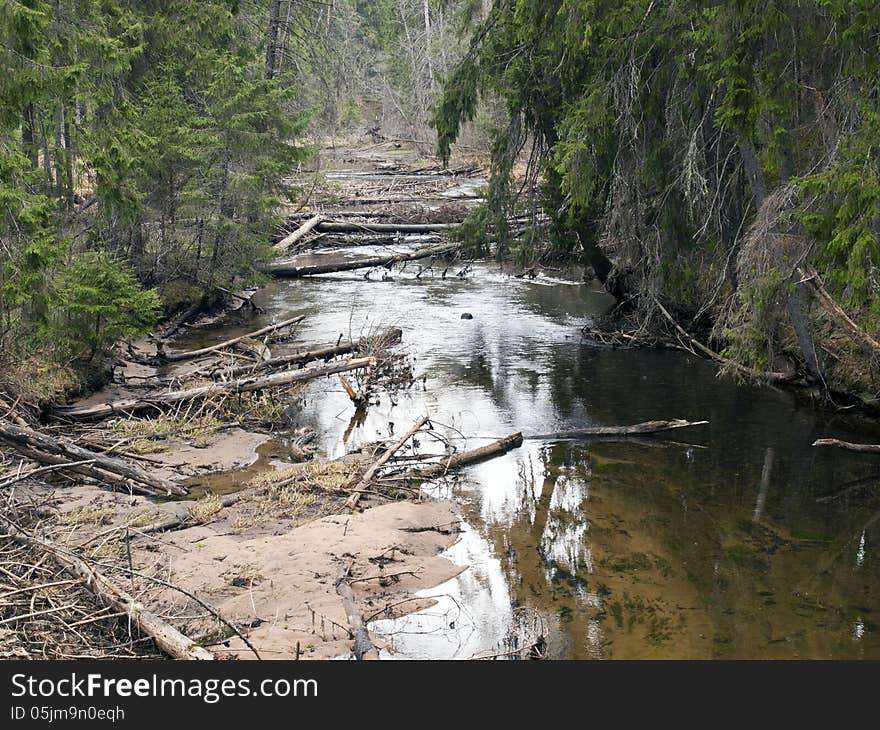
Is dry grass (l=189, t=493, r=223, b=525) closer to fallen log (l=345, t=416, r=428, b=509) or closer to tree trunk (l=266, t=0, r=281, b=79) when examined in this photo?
fallen log (l=345, t=416, r=428, b=509)

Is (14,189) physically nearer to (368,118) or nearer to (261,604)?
(261,604)

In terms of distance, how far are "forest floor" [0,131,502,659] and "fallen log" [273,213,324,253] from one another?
1364 centimetres

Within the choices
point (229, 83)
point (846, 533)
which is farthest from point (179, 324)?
point (846, 533)

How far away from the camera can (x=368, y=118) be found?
197 ft

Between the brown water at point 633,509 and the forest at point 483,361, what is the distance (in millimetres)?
56

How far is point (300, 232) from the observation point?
95.9 feet

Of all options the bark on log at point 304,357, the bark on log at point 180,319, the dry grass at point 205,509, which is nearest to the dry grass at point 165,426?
the bark on log at point 304,357

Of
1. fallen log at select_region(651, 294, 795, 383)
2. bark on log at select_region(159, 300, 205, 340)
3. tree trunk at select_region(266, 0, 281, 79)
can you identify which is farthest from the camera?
tree trunk at select_region(266, 0, 281, 79)

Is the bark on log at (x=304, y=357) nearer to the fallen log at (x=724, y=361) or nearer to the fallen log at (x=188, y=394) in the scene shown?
the fallen log at (x=188, y=394)

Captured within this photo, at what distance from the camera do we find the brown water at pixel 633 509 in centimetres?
774

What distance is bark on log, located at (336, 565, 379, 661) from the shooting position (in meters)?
6.98

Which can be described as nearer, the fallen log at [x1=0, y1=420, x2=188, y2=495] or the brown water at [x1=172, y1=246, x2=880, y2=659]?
the brown water at [x1=172, y1=246, x2=880, y2=659]

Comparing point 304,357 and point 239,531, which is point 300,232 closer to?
point 304,357

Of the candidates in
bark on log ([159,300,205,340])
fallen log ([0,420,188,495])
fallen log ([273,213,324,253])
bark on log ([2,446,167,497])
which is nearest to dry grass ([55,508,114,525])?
bark on log ([2,446,167,497])
